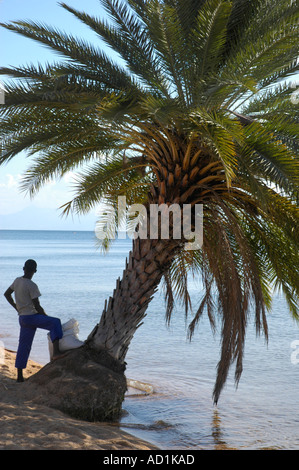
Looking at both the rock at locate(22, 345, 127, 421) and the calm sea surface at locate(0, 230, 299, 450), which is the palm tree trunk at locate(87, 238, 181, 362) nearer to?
the rock at locate(22, 345, 127, 421)

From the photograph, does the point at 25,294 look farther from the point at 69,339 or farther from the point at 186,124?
the point at 186,124

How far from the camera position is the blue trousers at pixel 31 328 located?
7.10 m

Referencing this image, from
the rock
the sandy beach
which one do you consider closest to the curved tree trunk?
the rock

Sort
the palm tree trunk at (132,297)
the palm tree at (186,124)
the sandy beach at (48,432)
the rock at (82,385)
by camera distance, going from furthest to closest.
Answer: the palm tree trunk at (132,297)
the rock at (82,385)
the palm tree at (186,124)
the sandy beach at (48,432)

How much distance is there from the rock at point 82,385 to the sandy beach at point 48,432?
0.26m

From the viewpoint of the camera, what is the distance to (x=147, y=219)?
7.43m

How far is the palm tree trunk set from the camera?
7242 mm

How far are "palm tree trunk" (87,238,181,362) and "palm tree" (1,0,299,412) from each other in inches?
0.6

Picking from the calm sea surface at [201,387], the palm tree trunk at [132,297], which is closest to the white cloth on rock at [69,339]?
the palm tree trunk at [132,297]

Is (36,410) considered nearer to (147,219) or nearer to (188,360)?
(147,219)

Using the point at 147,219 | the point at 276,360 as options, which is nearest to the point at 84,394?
the point at 147,219

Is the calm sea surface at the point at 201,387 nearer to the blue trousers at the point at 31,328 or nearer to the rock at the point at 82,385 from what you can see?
the rock at the point at 82,385

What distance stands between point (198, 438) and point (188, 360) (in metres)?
4.91
